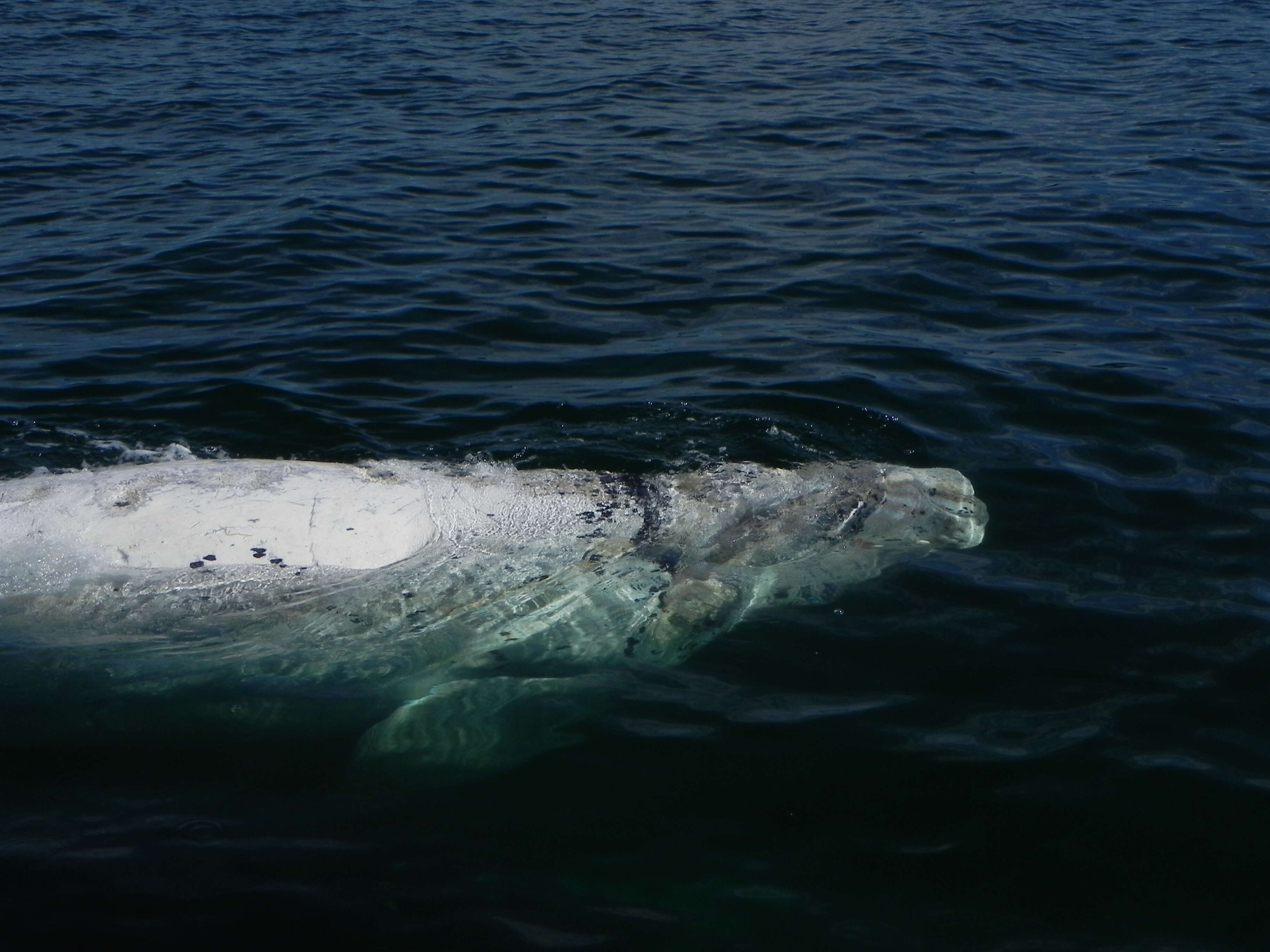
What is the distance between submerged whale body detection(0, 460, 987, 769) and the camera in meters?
5.60

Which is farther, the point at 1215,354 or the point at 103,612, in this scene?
the point at 1215,354

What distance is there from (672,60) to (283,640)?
1871 cm

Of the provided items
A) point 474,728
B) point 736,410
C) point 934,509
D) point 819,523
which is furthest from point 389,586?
point 736,410

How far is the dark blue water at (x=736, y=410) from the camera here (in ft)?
14.5

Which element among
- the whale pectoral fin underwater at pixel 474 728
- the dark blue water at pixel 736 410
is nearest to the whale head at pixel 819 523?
the dark blue water at pixel 736 410

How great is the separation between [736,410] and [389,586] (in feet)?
11.6

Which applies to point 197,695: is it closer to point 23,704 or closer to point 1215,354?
point 23,704

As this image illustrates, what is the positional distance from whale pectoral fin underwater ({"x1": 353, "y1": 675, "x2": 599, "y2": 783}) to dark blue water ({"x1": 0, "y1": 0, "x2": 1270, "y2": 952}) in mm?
137

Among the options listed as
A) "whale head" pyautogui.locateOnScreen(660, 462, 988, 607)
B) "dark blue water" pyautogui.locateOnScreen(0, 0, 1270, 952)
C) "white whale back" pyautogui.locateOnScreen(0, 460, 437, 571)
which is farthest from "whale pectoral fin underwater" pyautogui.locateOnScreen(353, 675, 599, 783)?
"whale head" pyautogui.locateOnScreen(660, 462, 988, 607)

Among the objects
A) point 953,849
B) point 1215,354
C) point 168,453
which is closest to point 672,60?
point 1215,354

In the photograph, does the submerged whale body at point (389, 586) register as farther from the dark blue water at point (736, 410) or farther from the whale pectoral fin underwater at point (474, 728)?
the dark blue water at point (736, 410)

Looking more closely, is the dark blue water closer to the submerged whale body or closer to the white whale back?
the submerged whale body

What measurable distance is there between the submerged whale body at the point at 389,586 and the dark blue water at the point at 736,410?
304 millimetres

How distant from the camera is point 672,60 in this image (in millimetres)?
22453
